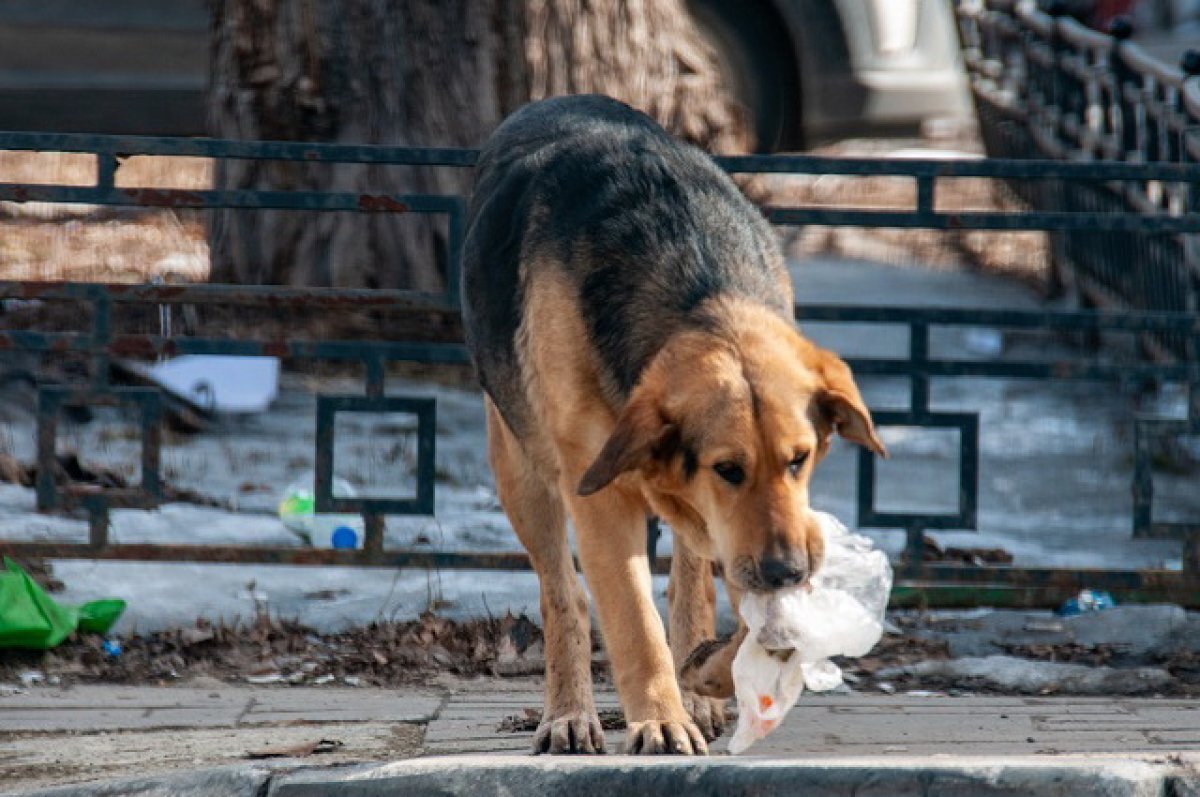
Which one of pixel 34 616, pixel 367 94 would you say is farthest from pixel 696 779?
pixel 367 94

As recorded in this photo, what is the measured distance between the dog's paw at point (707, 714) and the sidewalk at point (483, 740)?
124 millimetres

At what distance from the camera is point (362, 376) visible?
8227 millimetres

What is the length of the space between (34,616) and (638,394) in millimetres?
2331

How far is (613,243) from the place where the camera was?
413 cm

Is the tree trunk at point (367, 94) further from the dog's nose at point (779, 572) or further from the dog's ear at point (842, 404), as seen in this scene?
the dog's nose at point (779, 572)

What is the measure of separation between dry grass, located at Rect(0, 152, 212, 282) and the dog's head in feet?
17.8

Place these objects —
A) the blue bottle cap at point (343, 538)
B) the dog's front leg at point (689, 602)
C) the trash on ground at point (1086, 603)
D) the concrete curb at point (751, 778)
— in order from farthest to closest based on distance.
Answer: the blue bottle cap at point (343, 538), the trash on ground at point (1086, 603), the dog's front leg at point (689, 602), the concrete curb at point (751, 778)

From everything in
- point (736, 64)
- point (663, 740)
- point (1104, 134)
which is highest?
point (736, 64)

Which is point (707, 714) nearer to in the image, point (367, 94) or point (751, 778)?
point (751, 778)

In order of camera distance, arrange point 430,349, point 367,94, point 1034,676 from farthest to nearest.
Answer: point 367,94 < point 430,349 < point 1034,676

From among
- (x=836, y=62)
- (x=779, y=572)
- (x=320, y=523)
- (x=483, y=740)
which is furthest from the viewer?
(x=836, y=62)

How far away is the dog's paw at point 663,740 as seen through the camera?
3.82 metres

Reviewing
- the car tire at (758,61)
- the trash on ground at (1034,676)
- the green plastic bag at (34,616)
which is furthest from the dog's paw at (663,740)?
the car tire at (758,61)

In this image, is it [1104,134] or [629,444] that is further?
[1104,134]
